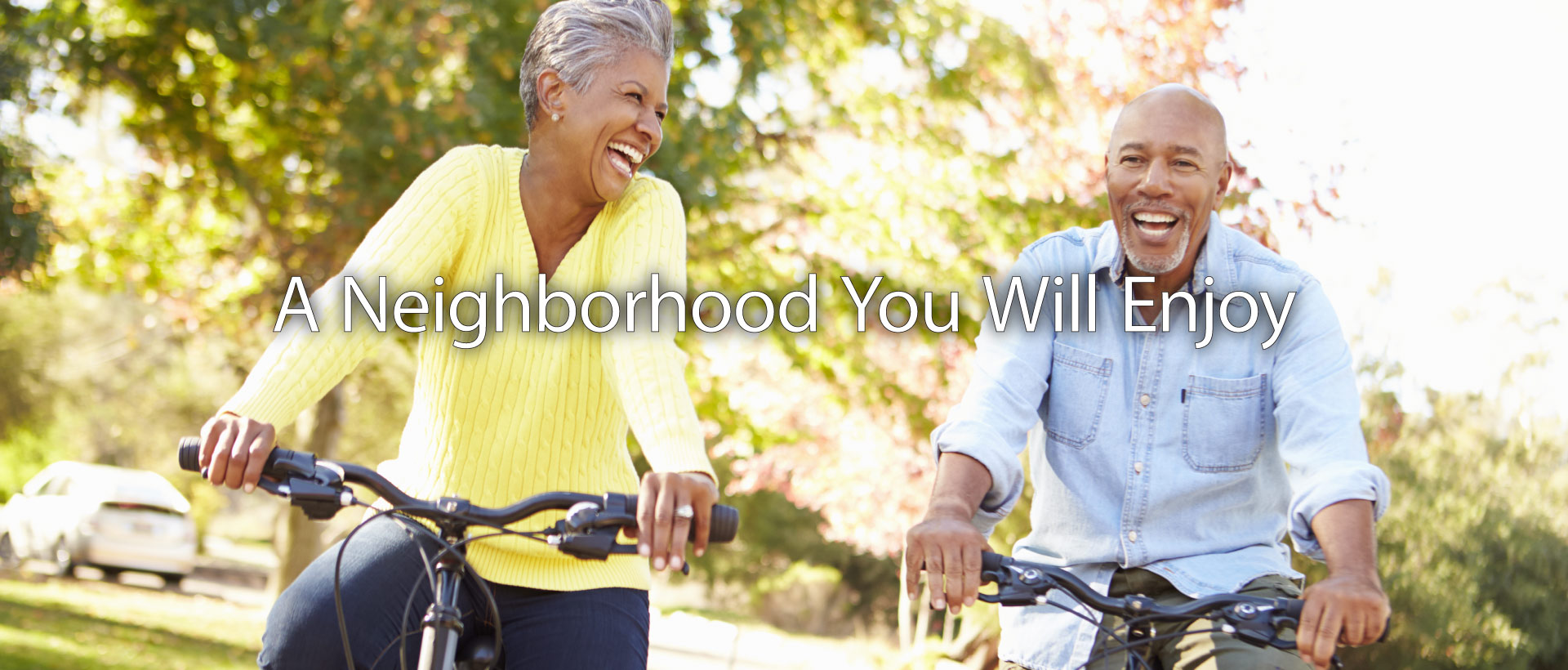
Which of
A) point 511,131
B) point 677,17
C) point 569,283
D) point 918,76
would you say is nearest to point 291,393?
point 569,283

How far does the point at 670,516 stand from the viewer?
6.54 ft

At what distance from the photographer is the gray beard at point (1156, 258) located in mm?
2869

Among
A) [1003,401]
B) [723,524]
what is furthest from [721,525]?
[1003,401]

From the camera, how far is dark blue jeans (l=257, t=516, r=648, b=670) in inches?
92.8

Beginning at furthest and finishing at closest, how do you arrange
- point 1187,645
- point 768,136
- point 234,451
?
point 768,136 < point 1187,645 < point 234,451

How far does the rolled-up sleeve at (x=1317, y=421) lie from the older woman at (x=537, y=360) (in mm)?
1188

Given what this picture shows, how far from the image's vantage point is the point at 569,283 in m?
2.75

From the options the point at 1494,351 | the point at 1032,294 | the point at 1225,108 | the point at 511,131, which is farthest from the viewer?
the point at 1494,351

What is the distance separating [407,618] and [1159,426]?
1.57 metres

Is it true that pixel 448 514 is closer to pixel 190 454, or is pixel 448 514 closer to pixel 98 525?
pixel 190 454

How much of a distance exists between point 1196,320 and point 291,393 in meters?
1.86

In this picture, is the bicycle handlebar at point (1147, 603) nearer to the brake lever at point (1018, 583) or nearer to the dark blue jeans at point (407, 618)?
the brake lever at point (1018, 583)

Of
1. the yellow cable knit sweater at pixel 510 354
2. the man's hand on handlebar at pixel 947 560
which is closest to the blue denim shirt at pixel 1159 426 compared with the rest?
the man's hand on handlebar at pixel 947 560

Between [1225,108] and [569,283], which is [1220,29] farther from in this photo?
[569,283]
